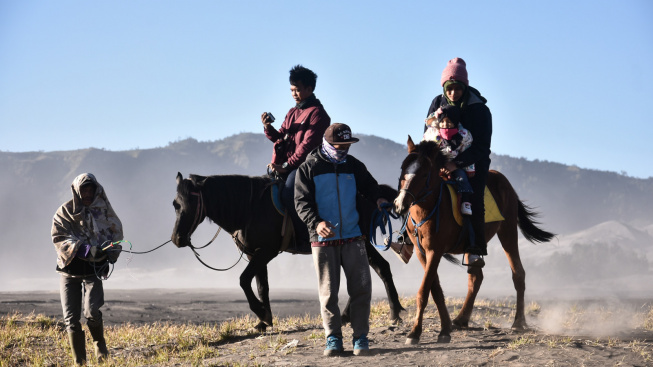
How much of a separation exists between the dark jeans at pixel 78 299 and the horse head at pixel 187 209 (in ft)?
4.15

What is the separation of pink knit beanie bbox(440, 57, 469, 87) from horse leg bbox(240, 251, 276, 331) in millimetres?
3228

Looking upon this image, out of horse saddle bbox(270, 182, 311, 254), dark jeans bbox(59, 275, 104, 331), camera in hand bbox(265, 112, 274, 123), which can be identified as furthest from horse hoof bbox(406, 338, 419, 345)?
camera in hand bbox(265, 112, 274, 123)

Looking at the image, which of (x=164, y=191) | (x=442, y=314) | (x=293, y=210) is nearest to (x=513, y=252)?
(x=442, y=314)

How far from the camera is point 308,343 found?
828 cm

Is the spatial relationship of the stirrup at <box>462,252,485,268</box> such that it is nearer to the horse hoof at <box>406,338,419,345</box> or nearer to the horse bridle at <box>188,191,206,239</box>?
the horse hoof at <box>406,338,419,345</box>

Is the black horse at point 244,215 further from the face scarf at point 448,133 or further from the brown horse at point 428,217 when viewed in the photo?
the face scarf at point 448,133

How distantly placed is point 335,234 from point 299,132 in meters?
3.11

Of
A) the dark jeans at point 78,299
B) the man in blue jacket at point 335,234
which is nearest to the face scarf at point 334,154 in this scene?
the man in blue jacket at point 335,234

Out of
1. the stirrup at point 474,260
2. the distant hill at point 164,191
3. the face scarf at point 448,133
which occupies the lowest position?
the stirrup at point 474,260

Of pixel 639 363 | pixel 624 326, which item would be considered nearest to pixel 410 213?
pixel 639 363

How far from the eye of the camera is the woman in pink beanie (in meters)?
8.20

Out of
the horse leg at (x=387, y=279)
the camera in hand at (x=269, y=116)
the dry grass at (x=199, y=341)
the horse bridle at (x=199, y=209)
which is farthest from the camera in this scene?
the camera in hand at (x=269, y=116)

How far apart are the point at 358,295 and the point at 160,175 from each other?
8133cm

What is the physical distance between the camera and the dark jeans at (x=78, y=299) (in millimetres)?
8398
